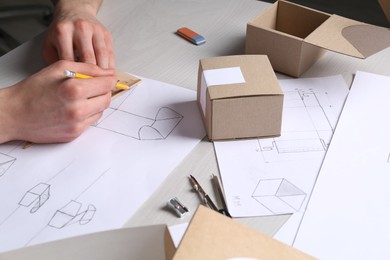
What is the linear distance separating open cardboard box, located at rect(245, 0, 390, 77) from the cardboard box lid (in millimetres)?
99

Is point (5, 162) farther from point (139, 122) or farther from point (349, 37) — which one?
point (349, 37)

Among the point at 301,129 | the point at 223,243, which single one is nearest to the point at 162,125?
the point at 301,129

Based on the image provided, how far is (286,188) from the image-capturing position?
31.0 inches

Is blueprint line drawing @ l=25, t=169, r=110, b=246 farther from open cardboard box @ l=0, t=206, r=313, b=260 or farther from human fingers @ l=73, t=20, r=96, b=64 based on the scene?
human fingers @ l=73, t=20, r=96, b=64

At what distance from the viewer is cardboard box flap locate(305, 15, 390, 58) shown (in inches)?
38.2

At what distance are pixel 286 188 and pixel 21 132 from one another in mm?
469

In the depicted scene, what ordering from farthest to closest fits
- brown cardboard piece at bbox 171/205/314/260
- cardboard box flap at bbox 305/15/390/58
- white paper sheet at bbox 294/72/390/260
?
cardboard box flap at bbox 305/15/390/58
white paper sheet at bbox 294/72/390/260
brown cardboard piece at bbox 171/205/314/260


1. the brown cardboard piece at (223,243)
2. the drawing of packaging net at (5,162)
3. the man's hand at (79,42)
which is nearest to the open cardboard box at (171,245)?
the brown cardboard piece at (223,243)

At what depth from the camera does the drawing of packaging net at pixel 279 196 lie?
2.48 feet

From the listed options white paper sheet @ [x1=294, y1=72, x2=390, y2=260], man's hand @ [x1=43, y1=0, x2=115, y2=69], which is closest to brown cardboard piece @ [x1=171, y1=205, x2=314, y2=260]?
white paper sheet @ [x1=294, y1=72, x2=390, y2=260]

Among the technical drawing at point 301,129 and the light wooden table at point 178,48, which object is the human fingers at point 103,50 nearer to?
the light wooden table at point 178,48

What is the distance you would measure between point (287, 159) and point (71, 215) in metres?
0.37

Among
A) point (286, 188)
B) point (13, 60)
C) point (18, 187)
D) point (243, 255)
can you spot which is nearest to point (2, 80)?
point (13, 60)

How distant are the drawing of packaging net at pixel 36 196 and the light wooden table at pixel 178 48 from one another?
19 cm
